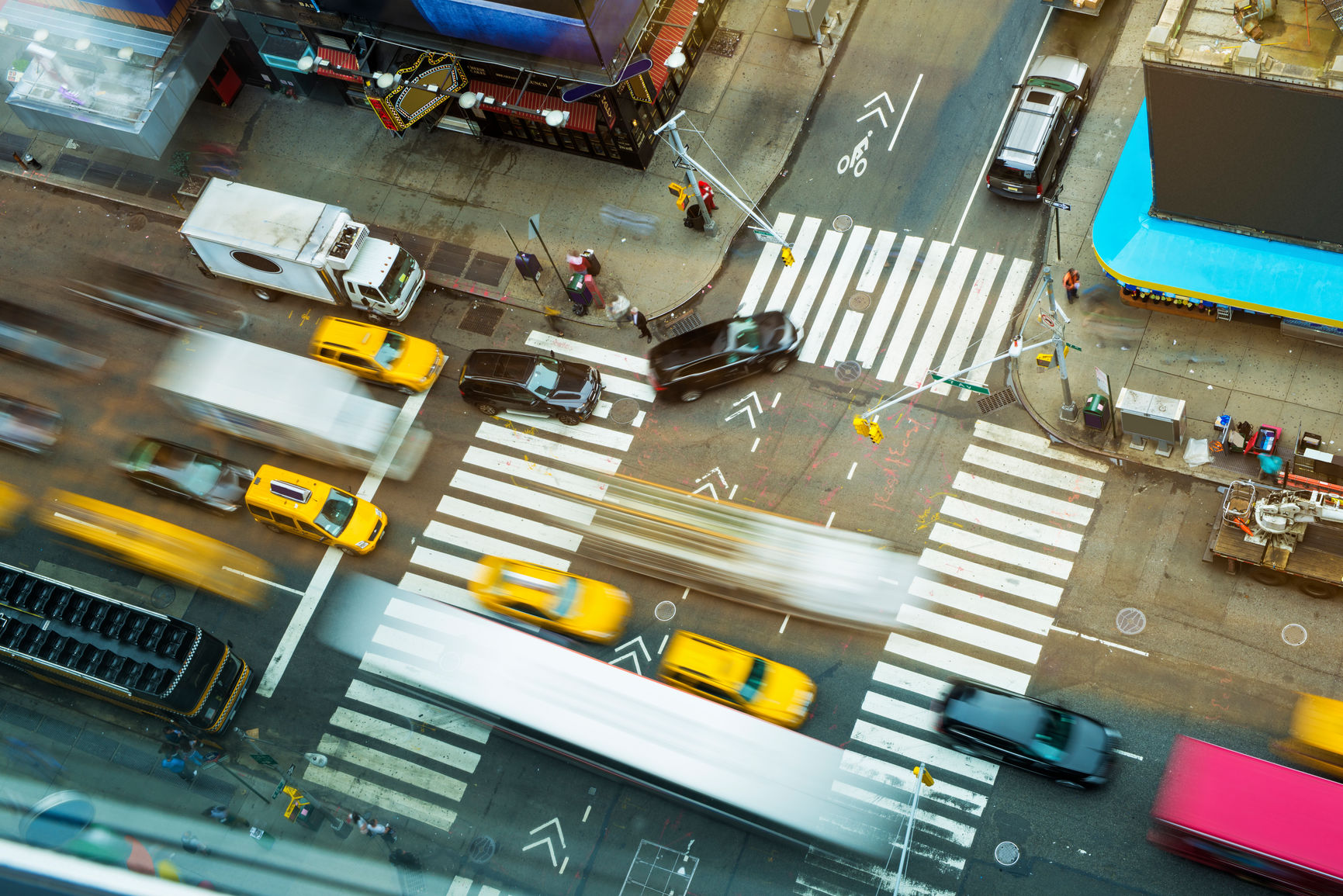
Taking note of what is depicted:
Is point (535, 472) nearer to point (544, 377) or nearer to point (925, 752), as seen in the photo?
point (544, 377)

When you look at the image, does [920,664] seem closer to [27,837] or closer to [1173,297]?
[1173,297]

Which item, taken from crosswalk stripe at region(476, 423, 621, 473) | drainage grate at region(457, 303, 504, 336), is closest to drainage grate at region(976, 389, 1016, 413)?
crosswalk stripe at region(476, 423, 621, 473)

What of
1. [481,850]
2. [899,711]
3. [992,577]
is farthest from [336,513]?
[992,577]

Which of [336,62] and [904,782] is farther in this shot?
[336,62]

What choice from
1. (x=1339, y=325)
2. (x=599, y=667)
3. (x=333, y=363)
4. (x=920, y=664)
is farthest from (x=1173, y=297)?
(x=333, y=363)

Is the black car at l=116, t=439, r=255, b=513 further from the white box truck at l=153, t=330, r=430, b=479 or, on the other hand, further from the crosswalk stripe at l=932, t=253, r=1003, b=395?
the crosswalk stripe at l=932, t=253, r=1003, b=395
